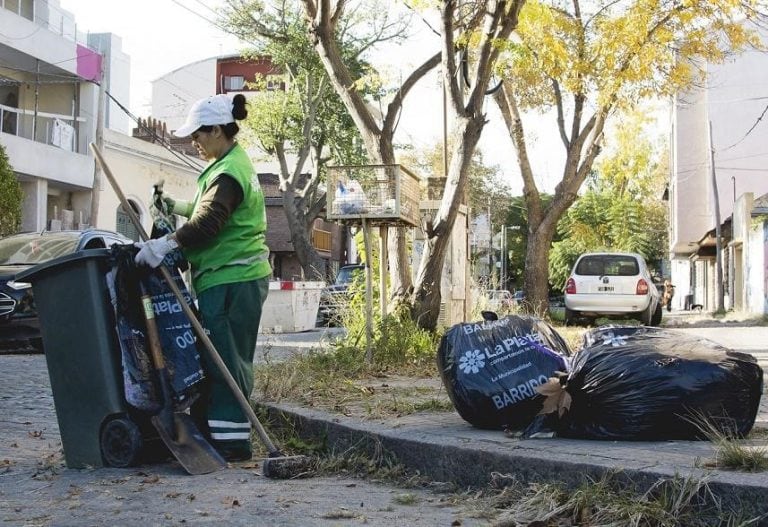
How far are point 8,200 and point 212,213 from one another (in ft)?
54.1

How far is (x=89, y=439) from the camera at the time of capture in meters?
4.64

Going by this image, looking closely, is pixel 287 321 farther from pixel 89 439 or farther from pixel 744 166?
pixel 744 166

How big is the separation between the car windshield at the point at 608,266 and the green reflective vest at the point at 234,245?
640 inches

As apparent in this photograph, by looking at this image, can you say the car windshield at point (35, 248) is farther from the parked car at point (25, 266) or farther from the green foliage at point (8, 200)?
the green foliage at point (8, 200)

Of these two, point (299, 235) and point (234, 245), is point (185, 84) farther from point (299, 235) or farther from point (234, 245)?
point (234, 245)

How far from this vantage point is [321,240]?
56.4m

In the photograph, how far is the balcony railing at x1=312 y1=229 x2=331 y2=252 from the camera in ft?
181

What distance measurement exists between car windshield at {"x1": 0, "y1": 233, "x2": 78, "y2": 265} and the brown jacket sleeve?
28.1 feet

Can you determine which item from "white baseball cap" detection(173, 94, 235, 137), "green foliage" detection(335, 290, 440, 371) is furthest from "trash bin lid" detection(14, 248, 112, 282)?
"green foliage" detection(335, 290, 440, 371)

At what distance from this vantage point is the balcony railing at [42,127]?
25.1m

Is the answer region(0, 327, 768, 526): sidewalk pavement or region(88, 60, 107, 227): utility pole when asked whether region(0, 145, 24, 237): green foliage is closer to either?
region(88, 60, 107, 227): utility pole

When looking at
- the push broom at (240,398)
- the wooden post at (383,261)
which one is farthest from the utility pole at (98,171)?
the push broom at (240,398)

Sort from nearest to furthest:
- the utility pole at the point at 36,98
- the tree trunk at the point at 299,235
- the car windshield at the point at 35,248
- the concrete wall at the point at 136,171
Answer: the car windshield at the point at 35,248, the utility pole at the point at 36,98, the concrete wall at the point at 136,171, the tree trunk at the point at 299,235

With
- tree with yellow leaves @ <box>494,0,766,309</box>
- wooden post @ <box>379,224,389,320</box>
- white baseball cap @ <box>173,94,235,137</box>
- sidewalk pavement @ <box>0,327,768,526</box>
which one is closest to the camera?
sidewalk pavement @ <box>0,327,768,526</box>
